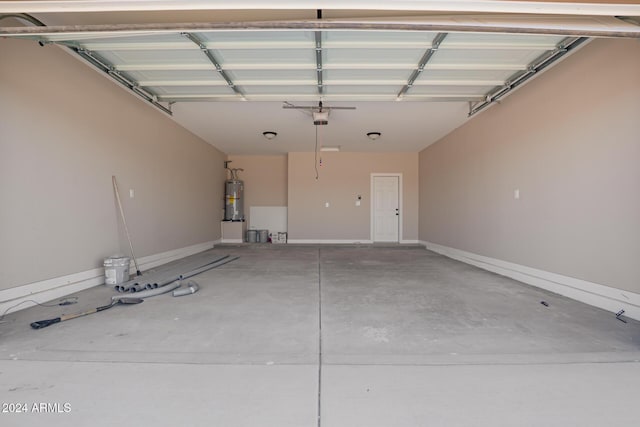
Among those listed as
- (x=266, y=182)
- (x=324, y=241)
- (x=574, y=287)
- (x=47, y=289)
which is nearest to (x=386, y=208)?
(x=324, y=241)

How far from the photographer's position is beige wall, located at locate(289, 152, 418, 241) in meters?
9.24

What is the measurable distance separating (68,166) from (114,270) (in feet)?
4.67

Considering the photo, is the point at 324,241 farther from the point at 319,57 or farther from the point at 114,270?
the point at 319,57

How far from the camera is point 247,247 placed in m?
8.27

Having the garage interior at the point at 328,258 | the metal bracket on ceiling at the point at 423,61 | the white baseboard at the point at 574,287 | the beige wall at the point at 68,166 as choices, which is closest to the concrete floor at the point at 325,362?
the garage interior at the point at 328,258

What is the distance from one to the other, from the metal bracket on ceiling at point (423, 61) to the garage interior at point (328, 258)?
3 centimetres

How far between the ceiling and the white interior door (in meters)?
3.83

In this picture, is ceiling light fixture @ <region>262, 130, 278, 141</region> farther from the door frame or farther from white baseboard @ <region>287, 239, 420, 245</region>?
the door frame

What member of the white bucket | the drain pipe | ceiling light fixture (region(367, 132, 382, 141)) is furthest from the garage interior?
ceiling light fixture (region(367, 132, 382, 141))

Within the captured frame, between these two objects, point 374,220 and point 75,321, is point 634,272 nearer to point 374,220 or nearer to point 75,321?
point 75,321

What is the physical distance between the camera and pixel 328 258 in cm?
643

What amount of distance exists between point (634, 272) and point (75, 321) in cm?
525

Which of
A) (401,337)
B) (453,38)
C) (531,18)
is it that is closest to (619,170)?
(531,18)

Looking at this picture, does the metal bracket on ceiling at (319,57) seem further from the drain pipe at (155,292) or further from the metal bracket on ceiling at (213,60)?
the drain pipe at (155,292)
